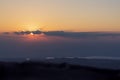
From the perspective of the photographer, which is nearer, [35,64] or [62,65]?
[62,65]

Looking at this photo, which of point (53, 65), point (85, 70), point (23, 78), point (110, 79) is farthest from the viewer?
point (53, 65)

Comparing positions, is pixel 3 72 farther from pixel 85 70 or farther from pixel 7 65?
pixel 85 70

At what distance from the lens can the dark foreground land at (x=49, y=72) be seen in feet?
119

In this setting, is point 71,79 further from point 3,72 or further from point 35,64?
point 35,64

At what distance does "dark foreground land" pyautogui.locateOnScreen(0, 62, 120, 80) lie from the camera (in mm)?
36156

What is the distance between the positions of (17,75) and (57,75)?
9.44 feet

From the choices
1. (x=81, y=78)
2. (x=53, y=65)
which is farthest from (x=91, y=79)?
(x=53, y=65)

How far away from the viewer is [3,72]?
3841cm

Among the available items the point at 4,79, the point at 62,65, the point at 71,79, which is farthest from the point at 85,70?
the point at 4,79

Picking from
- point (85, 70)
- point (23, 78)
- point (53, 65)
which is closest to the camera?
point (23, 78)

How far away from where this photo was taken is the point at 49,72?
3972 centimetres

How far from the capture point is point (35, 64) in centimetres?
4369

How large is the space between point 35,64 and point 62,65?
3404mm

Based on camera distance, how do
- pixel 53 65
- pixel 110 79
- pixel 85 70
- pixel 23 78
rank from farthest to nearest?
pixel 53 65, pixel 85 70, pixel 23 78, pixel 110 79
